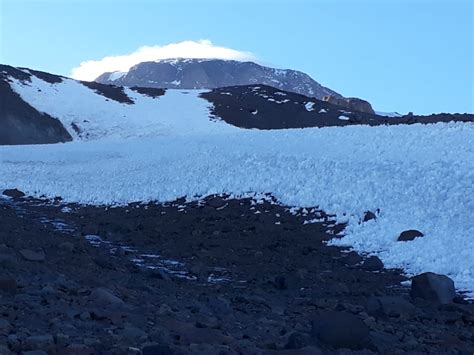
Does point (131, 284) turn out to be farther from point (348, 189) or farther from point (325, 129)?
point (325, 129)

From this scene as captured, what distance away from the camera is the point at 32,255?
11.2m

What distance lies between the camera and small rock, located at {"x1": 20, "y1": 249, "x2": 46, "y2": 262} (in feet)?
36.4

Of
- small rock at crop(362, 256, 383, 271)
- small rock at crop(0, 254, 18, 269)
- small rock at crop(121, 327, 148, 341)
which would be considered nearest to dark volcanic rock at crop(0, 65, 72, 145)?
small rock at crop(362, 256, 383, 271)

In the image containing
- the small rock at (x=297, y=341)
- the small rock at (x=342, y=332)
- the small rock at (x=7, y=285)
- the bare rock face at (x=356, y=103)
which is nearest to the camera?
the small rock at (x=297, y=341)

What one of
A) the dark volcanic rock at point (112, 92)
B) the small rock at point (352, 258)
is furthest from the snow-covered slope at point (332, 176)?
the dark volcanic rock at point (112, 92)

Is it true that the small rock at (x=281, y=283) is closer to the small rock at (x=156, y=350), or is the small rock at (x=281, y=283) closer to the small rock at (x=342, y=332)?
the small rock at (x=342, y=332)

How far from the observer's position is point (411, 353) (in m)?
7.29

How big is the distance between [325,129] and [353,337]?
23263mm

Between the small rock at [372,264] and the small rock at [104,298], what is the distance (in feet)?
20.3

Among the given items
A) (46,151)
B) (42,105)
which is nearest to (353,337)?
(46,151)

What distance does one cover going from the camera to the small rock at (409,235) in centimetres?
1421

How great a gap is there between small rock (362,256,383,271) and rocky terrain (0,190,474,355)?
0.02 m

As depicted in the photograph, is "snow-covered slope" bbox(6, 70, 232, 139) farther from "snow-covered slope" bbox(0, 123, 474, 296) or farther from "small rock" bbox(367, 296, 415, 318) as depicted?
"small rock" bbox(367, 296, 415, 318)

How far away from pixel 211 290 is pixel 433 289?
Answer: 3.44 metres
